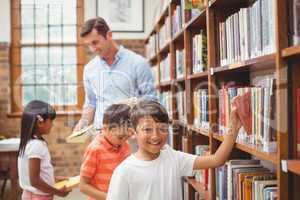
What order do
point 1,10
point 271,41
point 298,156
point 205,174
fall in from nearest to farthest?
point 298,156
point 271,41
point 205,174
point 1,10

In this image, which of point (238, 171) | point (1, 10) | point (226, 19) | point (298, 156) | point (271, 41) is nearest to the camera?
point (298, 156)

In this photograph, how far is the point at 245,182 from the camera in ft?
5.91

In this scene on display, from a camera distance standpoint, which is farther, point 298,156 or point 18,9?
point 18,9

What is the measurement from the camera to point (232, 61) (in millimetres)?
2008

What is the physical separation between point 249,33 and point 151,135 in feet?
2.11

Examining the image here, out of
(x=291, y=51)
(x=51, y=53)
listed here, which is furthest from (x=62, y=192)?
(x=51, y=53)

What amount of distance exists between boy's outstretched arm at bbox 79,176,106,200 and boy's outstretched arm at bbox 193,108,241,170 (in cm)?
49

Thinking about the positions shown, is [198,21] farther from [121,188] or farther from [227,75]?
[121,188]

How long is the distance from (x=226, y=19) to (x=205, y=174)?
101 centimetres

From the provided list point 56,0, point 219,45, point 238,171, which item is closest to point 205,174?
point 238,171

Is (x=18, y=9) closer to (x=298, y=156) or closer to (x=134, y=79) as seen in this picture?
(x=134, y=79)

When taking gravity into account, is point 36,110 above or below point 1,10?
below

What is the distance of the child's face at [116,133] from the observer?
2.05m

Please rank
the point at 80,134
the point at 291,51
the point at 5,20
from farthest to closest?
the point at 5,20
the point at 80,134
the point at 291,51
